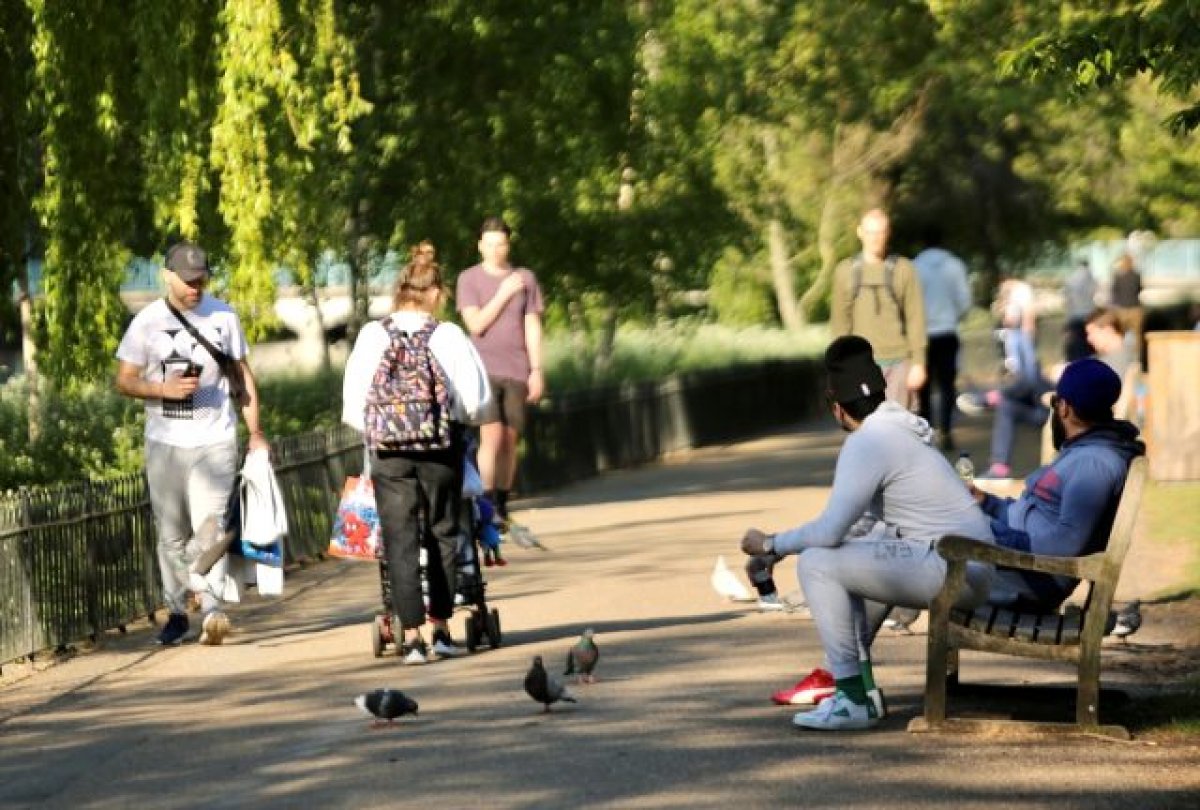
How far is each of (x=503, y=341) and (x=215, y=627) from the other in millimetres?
4256

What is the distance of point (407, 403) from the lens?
42.7 feet

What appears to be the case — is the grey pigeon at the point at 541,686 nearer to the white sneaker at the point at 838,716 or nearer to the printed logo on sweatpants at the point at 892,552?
the white sneaker at the point at 838,716

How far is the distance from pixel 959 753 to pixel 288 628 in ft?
19.9

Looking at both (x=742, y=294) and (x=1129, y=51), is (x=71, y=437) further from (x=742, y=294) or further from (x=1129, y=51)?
(x=742, y=294)

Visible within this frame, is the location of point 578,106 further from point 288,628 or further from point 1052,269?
point 1052,269

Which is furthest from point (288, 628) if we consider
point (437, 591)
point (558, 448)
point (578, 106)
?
point (578, 106)

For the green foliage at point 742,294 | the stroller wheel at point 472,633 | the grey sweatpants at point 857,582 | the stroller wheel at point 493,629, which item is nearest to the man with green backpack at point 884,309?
the stroller wheel at point 493,629

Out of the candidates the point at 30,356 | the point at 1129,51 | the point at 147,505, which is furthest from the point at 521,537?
the point at 30,356

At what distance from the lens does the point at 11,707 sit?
12.7 meters

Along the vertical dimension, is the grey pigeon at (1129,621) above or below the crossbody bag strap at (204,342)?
below

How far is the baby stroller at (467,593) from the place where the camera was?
1341 cm

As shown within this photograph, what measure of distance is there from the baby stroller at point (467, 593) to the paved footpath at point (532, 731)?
0.16 m

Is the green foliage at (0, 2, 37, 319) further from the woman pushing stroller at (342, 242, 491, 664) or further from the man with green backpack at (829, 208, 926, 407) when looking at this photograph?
the woman pushing stroller at (342, 242, 491, 664)

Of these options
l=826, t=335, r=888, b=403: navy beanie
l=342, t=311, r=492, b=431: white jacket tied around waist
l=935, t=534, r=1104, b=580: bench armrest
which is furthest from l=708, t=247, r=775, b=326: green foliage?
l=935, t=534, r=1104, b=580: bench armrest
